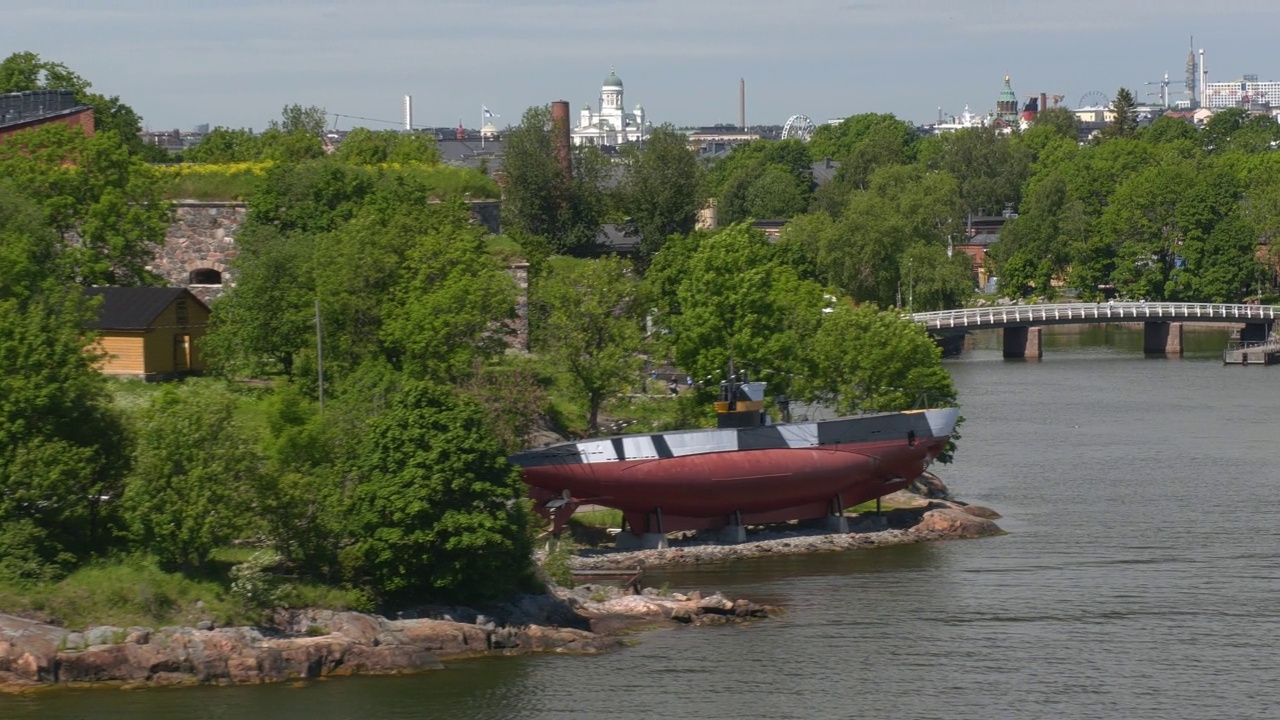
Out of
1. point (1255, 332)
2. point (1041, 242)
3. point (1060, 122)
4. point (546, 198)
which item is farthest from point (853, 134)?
point (546, 198)

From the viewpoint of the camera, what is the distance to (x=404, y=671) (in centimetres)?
3209

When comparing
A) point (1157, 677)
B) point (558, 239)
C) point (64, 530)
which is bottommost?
point (1157, 677)

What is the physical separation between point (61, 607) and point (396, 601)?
5912 millimetres

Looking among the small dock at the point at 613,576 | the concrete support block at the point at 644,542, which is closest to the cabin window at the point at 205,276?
the concrete support block at the point at 644,542

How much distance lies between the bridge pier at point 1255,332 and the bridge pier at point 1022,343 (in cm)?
1182

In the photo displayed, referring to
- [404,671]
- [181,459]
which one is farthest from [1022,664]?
[181,459]

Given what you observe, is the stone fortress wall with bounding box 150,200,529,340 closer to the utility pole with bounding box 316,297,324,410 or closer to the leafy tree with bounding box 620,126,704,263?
the utility pole with bounding box 316,297,324,410

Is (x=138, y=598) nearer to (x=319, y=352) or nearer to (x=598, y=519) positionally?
(x=319, y=352)

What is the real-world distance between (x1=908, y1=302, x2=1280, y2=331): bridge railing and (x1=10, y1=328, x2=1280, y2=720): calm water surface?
1294 inches

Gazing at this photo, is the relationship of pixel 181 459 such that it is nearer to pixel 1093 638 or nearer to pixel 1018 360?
pixel 1093 638

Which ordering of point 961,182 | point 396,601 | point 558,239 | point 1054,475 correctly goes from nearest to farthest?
1. point 396,601
2. point 1054,475
3. point 558,239
4. point 961,182

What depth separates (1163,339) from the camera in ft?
299

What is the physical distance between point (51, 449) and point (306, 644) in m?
5.76

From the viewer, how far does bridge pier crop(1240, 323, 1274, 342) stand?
92.6m
